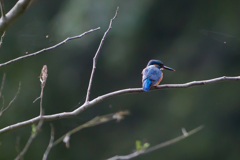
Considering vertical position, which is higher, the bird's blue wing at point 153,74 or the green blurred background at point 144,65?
the green blurred background at point 144,65

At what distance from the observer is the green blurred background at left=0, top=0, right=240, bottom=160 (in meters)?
5.47

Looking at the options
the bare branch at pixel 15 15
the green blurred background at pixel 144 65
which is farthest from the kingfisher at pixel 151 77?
the green blurred background at pixel 144 65

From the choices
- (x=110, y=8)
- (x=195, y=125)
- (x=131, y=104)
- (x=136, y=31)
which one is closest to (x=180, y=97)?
(x=195, y=125)

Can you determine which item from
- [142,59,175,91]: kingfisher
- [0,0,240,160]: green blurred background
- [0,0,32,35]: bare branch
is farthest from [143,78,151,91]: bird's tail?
[0,0,240,160]: green blurred background

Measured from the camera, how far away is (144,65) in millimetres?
5680

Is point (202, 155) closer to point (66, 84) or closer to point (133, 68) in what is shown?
point (133, 68)

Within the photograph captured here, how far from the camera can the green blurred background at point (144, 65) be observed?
17.9 ft

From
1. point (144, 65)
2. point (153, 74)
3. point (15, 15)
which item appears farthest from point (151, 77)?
point (144, 65)

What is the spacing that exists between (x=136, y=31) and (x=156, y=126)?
167cm

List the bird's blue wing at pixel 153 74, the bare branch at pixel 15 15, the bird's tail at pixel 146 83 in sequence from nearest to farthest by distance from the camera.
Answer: the bare branch at pixel 15 15 < the bird's tail at pixel 146 83 < the bird's blue wing at pixel 153 74

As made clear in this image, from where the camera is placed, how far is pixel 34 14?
5.70 m

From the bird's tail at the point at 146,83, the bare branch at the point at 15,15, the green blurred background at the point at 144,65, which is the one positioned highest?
the green blurred background at the point at 144,65

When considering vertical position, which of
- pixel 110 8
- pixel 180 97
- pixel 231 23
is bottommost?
pixel 180 97

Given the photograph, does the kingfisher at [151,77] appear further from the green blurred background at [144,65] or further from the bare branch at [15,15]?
the green blurred background at [144,65]
